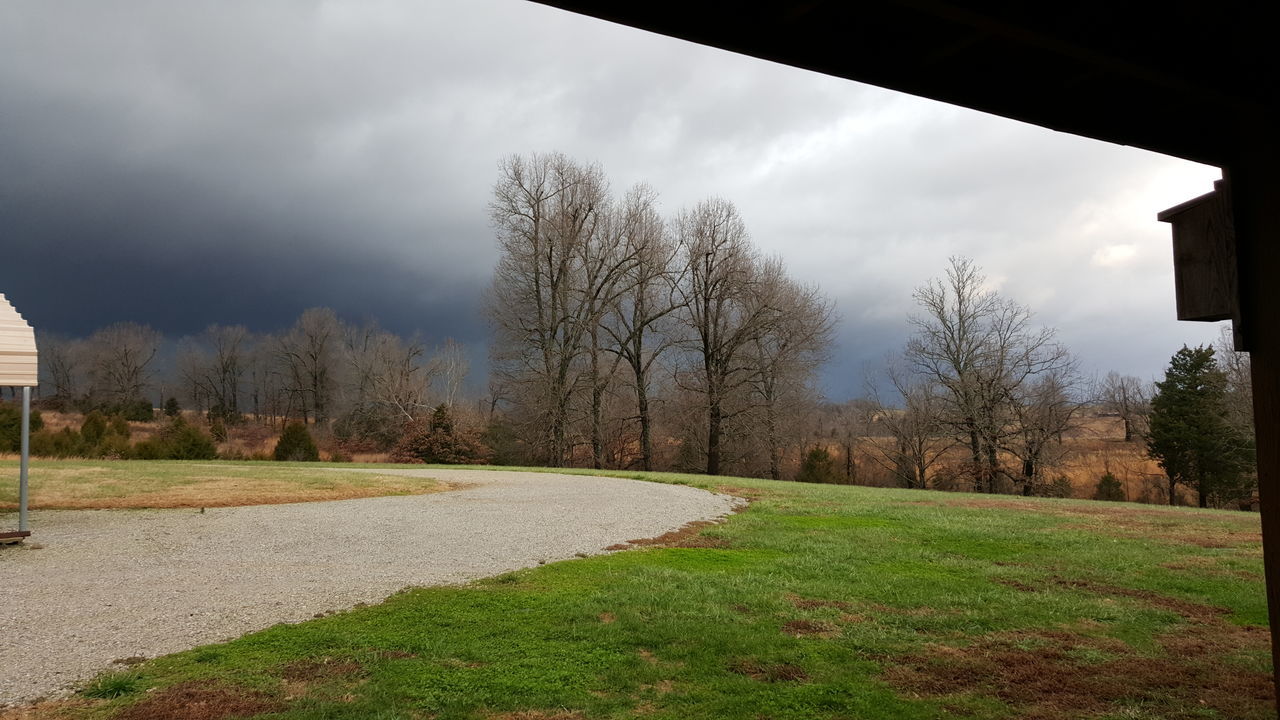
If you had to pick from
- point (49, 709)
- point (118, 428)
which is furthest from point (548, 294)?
point (49, 709)

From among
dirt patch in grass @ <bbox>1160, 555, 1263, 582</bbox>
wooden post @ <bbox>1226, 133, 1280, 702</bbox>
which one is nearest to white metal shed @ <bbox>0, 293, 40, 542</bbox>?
wooden post @ <bbox>1226, 133, 1280, 702</bbox>

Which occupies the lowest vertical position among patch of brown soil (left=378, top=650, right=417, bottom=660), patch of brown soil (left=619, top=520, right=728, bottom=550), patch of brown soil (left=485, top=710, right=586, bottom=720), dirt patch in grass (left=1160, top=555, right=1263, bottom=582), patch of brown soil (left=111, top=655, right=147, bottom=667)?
dirt patch in grass (left=1160, top=555, right=1263, bottom=582)

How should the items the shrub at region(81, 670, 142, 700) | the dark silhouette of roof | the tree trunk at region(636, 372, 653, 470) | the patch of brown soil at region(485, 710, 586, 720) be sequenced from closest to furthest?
the dark silhouette of roof < the patch of brown soil at region(485, 710, 586, 720) < the shrub at region(81, 670, 142, 700) < the tree trunk at region(636, 372, 653, 470)

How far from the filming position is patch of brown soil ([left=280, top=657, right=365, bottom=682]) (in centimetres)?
416

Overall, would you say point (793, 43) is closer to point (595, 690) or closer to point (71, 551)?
point (595, 690)

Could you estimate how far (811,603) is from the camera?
6012 millimetres

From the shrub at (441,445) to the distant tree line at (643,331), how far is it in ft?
8.63

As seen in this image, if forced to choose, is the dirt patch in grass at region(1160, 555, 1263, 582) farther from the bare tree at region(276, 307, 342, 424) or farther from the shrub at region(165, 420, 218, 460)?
the bare tree at region(276, 307, 342, 424)

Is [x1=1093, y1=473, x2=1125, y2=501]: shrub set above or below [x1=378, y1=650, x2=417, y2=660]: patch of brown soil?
below

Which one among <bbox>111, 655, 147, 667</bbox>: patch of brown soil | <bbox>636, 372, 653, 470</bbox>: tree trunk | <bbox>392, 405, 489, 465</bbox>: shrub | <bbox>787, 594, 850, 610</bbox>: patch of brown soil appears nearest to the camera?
<bbox>111, 655, 147, 667</bbox>: patch of brown soil

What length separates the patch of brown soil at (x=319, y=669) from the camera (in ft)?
13.7

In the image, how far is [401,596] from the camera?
6152 millimetres

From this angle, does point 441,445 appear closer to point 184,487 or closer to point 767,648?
point 184,487

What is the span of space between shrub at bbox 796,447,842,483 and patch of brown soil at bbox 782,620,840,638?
2592cm
